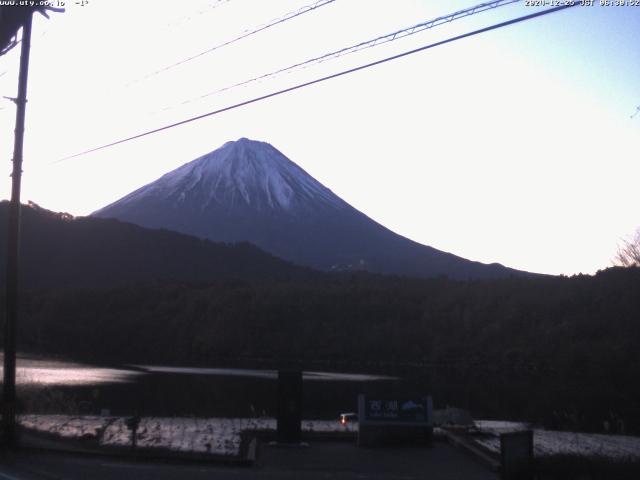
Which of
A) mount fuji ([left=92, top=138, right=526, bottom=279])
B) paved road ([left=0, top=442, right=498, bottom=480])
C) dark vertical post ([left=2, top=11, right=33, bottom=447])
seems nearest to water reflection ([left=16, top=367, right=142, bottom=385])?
dark vertical post ([left=2, top=11, right=33, bottom=447])

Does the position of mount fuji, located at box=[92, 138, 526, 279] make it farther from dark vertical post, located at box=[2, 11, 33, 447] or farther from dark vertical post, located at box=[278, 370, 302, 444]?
dark vertical post, located at box=[278, 370, 302, 444]

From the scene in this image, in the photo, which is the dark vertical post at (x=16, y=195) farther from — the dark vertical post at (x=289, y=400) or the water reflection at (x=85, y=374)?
the water reflection at (x=85, y=374)

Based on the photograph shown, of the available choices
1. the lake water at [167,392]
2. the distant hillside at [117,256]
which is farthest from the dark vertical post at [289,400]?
the distant hillside at [117,256]

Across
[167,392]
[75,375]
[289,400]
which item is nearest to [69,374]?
[75,375]

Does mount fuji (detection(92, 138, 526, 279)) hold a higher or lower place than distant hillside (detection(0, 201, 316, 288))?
higher

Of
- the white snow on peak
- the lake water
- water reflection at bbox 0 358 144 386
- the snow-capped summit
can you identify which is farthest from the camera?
the white snow on peak
